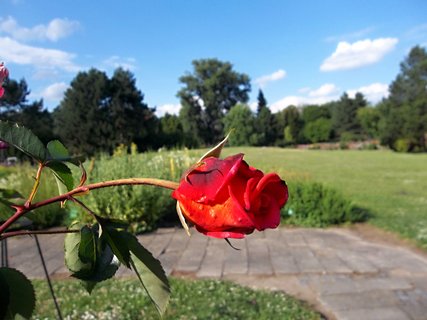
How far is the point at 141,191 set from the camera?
17.9 feet

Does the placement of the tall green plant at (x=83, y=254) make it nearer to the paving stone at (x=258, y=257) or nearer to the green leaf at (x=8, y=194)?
the green leaf at (x=8, y=194)

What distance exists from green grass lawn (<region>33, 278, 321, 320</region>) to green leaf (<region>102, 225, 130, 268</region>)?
2374 mm

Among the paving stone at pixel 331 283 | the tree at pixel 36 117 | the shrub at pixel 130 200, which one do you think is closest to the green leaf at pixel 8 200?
the paving stone at pixel 331 283

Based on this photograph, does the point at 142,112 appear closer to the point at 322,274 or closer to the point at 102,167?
the point at 102,167

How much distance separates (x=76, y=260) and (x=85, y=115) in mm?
22957

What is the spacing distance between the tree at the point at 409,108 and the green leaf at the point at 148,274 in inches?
1194

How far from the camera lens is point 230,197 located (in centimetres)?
33

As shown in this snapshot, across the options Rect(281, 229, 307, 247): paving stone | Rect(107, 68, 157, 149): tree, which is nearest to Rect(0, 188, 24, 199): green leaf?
Rect(281, 229, 307, 247): paving stone

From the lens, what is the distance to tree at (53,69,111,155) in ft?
72.4

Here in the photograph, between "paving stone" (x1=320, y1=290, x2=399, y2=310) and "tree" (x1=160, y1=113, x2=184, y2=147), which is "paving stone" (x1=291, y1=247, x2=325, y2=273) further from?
"tree" (x1=160, y1=113, x2=184, y2=147)

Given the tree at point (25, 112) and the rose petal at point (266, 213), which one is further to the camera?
the tree at point (25, 112)

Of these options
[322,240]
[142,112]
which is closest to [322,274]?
[322,240]

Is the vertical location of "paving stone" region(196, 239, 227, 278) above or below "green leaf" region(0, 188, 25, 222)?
below

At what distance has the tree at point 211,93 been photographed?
4554cm
